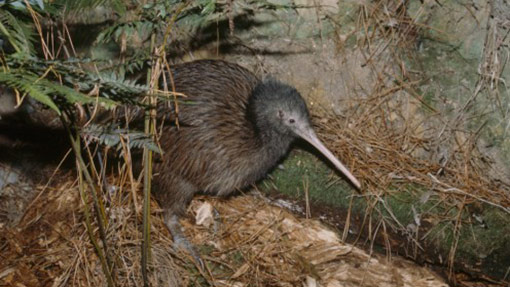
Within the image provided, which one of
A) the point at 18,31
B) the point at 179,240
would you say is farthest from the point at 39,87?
the point at 179,240

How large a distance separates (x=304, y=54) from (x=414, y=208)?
117cm

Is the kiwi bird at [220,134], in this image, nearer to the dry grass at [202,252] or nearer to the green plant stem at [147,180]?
the dry grass at [202,252]

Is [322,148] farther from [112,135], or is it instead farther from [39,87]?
[39,87]

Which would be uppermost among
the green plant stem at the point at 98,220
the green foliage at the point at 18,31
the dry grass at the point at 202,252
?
the green foliage at the point at 18,31

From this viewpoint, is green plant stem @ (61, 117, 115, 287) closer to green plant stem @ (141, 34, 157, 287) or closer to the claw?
green plant stem @ (141, 34, 157, 287)

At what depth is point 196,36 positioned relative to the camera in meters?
3.72

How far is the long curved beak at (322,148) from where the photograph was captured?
333 cm

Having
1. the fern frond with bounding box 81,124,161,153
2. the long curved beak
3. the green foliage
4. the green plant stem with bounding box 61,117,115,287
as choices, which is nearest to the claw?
the green plant stem with bounding box 61,117,115,287

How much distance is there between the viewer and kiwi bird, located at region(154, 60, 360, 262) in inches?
130

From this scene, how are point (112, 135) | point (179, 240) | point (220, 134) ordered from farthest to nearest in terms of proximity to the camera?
point (220, 134)
point (179, 240)
point (112, 135)

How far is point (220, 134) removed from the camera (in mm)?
3369

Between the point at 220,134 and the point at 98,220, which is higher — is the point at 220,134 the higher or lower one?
the higher one

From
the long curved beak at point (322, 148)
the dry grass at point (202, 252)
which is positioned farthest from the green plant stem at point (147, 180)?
the long curved beak at point (322, 148)

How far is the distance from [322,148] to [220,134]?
0.59 meters
